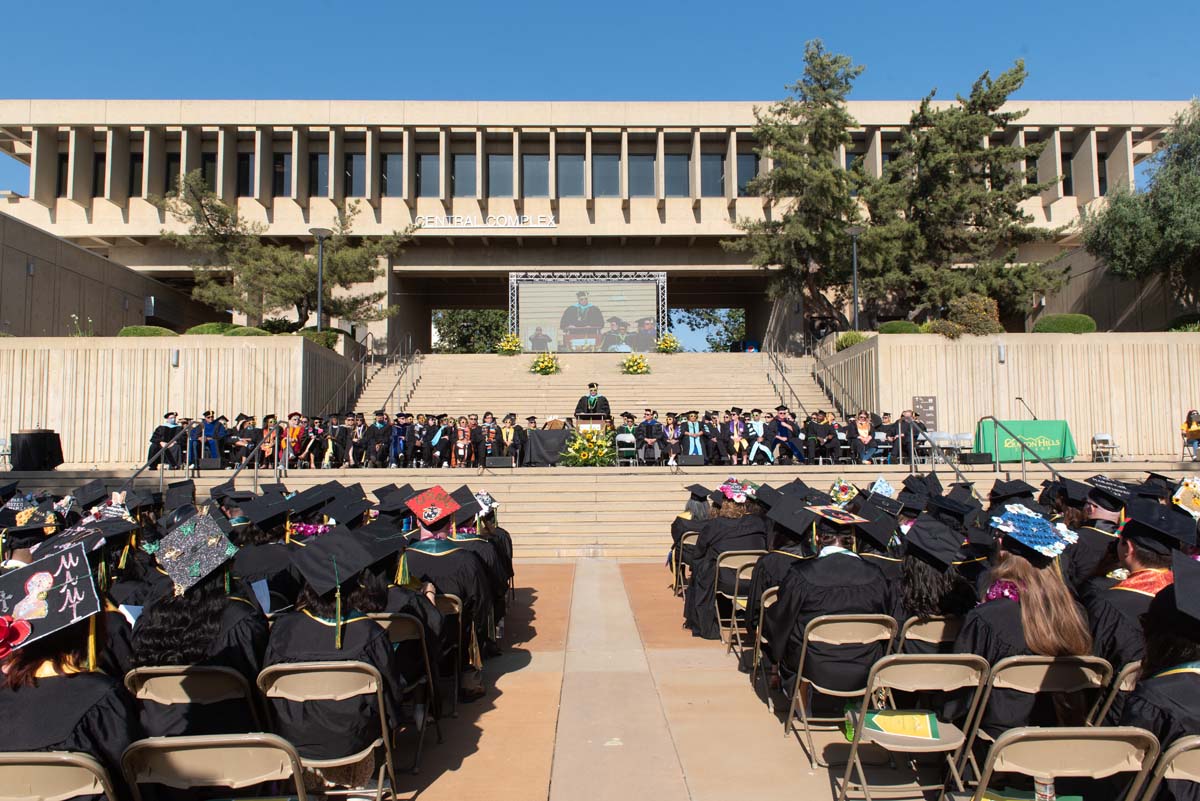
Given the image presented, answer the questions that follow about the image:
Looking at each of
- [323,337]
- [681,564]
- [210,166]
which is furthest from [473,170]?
[681,564]

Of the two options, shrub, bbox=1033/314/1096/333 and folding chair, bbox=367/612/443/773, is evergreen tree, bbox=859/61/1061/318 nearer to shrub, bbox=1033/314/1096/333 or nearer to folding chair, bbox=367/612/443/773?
shrub, bbox=1033/314/1096/333

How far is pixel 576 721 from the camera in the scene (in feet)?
16.1

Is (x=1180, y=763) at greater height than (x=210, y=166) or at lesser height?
lesser

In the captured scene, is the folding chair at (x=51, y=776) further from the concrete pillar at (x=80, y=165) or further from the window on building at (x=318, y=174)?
the concrete pillar at (x=80, y=165)

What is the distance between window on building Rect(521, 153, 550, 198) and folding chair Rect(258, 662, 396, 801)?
3193cm

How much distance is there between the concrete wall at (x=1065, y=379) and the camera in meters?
20.4

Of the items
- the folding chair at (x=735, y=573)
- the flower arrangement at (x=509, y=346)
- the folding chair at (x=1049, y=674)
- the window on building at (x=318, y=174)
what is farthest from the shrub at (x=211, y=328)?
the folding chair at (x=1049, y=674)

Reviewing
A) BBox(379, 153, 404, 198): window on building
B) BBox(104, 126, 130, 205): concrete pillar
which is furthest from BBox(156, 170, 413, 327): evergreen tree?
BBox(379, 153, 404, 198): window on building

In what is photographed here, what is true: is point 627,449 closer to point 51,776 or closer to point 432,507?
point 432,507

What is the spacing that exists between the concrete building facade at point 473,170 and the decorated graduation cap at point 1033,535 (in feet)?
96.1

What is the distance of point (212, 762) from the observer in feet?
8.71

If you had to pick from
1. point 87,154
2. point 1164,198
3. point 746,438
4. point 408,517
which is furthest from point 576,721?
point 87,154

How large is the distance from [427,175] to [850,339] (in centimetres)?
1969

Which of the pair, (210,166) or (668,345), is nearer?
(668,345)
